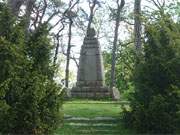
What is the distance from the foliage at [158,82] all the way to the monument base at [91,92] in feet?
35.3

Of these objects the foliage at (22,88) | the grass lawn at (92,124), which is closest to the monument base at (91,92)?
the grass lawn at (92,124)

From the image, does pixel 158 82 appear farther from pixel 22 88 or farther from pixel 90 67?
pixel 90 67

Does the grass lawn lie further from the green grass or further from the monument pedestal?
the monument pedestal

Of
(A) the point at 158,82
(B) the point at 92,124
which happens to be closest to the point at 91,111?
(B) the point at 92,124

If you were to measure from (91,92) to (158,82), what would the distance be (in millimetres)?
11936

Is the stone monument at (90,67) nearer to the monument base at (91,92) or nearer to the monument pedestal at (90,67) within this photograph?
the monument pedestal at (90,67)

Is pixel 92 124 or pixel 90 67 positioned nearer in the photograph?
pixel 92 124

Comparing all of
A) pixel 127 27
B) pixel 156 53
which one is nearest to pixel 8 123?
pixel 156 53

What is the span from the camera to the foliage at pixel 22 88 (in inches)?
417

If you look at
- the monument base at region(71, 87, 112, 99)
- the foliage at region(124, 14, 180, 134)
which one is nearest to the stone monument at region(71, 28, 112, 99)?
the monument base at region(71, 87, 112, 99)

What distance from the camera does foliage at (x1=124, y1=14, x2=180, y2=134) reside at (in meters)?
11.9

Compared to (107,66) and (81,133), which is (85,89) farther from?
(107,66)

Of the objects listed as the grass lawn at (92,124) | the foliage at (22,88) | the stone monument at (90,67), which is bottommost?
the grass lawn at (92,124)

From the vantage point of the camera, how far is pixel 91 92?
79.8ft
